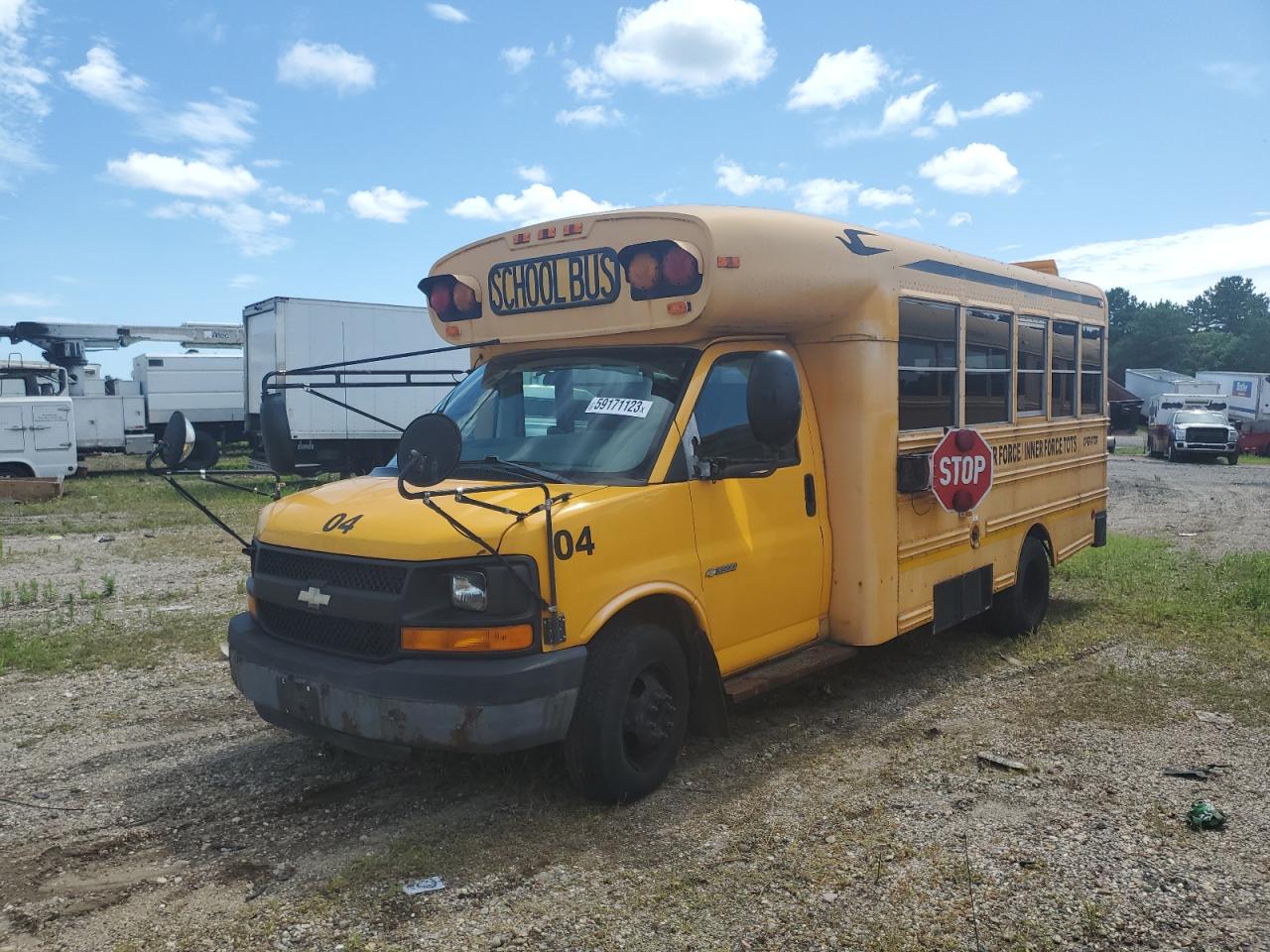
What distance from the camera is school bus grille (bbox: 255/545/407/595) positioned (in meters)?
4.24

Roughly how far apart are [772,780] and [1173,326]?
90318mm

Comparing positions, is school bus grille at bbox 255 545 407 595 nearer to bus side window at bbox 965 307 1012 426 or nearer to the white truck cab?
bus side window at bbox 965 307 1012 426

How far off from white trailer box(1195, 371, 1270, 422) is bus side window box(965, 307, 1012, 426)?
32.3 metres

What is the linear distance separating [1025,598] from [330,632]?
18.1ft

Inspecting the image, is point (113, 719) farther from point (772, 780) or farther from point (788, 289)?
point (788, 289)

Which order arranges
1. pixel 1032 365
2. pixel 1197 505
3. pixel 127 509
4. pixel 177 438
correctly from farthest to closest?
1. pixel 1197 505
2. pixel 127 509
3. pixel 1032 365
4. pixel 177 438

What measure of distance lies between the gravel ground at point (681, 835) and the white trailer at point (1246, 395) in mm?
34422

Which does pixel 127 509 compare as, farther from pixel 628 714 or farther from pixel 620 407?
pixel 628 714

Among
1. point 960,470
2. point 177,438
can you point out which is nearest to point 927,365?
point 960,470

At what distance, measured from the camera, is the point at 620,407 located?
497 cm

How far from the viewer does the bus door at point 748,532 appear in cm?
496

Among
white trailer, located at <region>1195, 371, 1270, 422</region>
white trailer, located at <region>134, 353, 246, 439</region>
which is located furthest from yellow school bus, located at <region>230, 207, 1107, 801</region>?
white trailer, located at <region>1195, 371, 1270, 422</region>

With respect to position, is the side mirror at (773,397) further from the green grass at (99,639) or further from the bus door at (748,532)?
the green grass at (99,639)

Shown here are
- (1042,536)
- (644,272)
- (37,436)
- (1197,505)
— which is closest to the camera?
(644,272)
